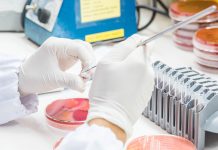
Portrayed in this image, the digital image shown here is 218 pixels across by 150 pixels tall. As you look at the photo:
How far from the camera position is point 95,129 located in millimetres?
772

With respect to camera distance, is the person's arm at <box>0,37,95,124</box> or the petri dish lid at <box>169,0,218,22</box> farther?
the petri dish lid at <box>169,0,218,22</box>

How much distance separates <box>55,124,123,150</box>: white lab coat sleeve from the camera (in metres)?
0.75

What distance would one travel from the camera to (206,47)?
120 cm

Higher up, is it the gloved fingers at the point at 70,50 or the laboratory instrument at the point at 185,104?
the gloved fingers at the point at 70,50

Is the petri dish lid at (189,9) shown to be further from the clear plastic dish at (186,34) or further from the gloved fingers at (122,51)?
the gloved fingers at (122,51)

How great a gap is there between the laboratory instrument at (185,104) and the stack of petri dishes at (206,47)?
23 centimetres

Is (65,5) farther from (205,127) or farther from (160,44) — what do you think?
(205,127)

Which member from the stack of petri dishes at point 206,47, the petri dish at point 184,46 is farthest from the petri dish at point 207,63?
the petri dish at point 184,46

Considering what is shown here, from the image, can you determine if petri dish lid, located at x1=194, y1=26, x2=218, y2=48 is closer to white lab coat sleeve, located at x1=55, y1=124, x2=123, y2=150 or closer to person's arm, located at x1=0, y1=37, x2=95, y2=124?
person's arm, located at x1=0, y1=37, x2=95, y2=124

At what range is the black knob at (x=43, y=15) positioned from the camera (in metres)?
1.35

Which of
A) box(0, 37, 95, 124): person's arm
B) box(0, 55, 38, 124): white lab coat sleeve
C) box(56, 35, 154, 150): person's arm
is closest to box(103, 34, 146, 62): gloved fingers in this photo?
box(56, 35, 154, 150): person's arm

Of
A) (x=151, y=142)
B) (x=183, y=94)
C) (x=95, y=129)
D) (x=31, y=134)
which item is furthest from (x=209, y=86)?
(x=31, y=134)

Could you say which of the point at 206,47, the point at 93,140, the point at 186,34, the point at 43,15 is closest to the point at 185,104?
the point at 93,140

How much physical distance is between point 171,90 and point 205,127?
0.11 meters
